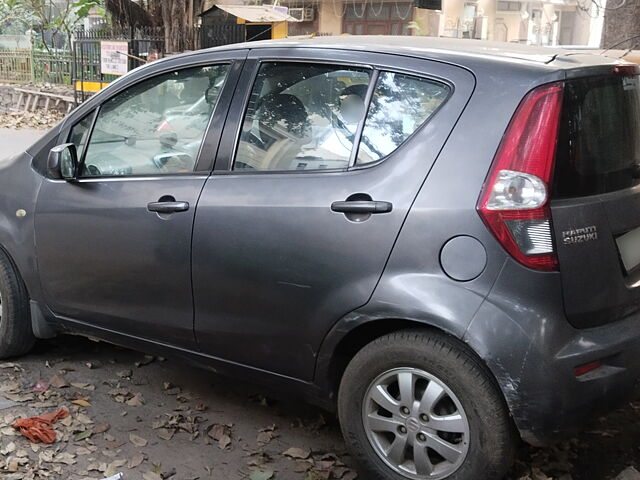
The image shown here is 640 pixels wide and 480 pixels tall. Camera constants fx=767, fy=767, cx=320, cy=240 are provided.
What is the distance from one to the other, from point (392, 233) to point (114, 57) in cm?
1303

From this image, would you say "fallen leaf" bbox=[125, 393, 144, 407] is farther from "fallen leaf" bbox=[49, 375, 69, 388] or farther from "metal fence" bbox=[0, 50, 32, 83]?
"metal fence" bbox=[0, 50, 32, 83]

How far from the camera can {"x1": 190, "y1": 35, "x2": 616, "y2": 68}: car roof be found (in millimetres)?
2965

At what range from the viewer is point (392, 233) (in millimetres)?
2895

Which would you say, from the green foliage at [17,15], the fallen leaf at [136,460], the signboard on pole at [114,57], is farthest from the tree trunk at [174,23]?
the green foliage at [17,15]

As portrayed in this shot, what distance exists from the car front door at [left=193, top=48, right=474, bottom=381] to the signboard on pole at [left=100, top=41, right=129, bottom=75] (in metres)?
11.7

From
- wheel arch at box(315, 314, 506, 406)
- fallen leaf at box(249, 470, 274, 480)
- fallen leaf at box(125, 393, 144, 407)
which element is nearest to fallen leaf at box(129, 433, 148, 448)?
fallen leaf at box(125, 393, 144, 407)

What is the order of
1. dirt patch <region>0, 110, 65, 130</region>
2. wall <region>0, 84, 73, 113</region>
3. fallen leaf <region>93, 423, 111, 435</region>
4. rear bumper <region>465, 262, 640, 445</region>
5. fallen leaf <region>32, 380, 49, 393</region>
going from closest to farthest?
rear bumper <region>465, 262, 640, 445</region>, fallen leaf <region>93, 423, 111, 435</region>, fallen leaf <region>32, 380, 49, 393</region>, dirt patch <region>0, 110, 65, 130</region>, wall <region>0, 84, 73, 113</region>

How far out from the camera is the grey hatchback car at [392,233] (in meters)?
2.73

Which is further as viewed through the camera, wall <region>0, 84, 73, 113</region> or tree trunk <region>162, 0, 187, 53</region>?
wall <region>0, 84, 73, 113</region>

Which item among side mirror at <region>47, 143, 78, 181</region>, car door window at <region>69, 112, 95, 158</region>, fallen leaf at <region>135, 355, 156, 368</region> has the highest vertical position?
car door window at <region>69, 112, 95, 158</region>

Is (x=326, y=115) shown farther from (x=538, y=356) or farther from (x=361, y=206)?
(x=538, y=356)

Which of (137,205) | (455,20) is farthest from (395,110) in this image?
(455,20)

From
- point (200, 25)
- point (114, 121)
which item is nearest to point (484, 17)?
point (200, 25)

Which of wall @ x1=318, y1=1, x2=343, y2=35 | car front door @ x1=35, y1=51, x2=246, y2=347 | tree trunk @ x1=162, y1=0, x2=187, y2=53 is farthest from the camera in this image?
wall @ x1=318, y1=1, x2=343, y2=35
